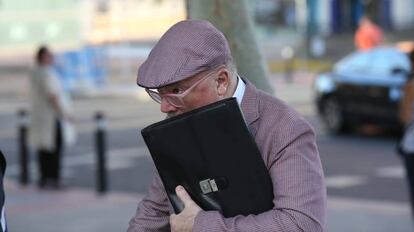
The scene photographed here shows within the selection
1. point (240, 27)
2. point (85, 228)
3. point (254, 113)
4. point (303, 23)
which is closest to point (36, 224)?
point (85, 228)

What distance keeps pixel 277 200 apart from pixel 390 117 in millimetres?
12967

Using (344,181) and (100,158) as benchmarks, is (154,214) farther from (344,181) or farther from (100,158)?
Result: (344,181)

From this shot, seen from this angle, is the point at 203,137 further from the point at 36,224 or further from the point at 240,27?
the point at 36,224

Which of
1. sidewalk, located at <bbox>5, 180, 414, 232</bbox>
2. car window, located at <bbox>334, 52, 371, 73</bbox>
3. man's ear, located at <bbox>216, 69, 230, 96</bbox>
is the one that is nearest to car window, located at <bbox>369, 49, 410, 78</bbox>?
car window, located at <bbox>334, 52, 371, 73</bbox>

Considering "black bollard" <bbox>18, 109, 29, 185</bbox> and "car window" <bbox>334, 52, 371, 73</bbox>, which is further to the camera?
"car window" <bbox>334, 52, 371, 73</bbox>

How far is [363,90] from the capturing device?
15805 mm

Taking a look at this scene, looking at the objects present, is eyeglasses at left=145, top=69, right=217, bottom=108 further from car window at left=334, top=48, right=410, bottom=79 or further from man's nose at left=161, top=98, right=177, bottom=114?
car window at left=334, top=48, right=410, bottom=79

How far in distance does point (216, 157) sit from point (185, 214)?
18 cm

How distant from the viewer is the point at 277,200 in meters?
2.53

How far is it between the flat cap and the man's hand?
31 centimetres

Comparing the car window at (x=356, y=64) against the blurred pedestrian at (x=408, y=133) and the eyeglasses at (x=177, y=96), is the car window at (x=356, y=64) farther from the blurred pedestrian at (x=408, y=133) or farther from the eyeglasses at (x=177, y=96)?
the eyeglasses at (x=177, y=96)

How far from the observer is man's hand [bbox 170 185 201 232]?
2.61m

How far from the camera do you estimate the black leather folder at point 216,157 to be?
8.30ft

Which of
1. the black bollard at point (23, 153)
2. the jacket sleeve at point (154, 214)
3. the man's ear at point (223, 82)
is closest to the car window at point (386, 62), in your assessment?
the black bollard at point (23, 153)
